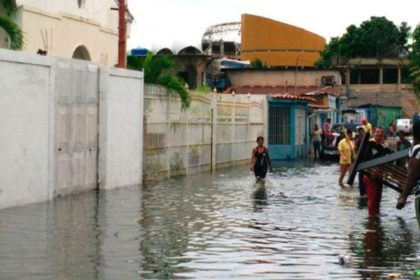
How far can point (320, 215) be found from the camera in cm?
1805

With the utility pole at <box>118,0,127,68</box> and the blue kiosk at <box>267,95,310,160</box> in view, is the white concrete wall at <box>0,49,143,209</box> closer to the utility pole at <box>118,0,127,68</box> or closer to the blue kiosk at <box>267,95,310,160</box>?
the utility pole at <box>118,0,127,68</box>

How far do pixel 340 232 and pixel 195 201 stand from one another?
6098 millimetres

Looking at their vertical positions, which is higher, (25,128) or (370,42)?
(370,42)

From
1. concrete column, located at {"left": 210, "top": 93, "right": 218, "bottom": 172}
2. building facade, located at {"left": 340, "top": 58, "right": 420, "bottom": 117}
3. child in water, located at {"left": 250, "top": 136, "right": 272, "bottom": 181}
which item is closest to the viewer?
child in water, located at {"left": 250, "top": 136, "right": 272, "bottom": 181}

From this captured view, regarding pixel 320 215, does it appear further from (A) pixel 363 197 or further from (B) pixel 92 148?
(B) pixel 92 148

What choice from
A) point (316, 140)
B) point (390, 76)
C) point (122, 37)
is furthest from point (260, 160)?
point (390, 76)

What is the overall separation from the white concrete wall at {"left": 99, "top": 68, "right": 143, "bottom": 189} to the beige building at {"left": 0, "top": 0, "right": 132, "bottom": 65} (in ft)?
15.4

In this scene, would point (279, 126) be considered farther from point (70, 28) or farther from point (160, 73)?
point (160, 73)

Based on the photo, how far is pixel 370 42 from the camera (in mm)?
95438

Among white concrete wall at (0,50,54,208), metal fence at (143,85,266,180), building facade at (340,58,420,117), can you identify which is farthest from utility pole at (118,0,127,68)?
building facade at (340,58,420,117)

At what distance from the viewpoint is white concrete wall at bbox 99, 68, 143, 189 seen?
23281mm

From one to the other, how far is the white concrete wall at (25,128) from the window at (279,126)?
951 inches

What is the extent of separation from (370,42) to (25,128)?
261 feet

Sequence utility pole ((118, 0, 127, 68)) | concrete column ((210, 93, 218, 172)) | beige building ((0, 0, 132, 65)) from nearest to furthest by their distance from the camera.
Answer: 1. utility pole ((118, 0, 127, 68))
2. beige building ((0, 0, 132, 65))
3. concrete column ((210, 93, 218, 172))
